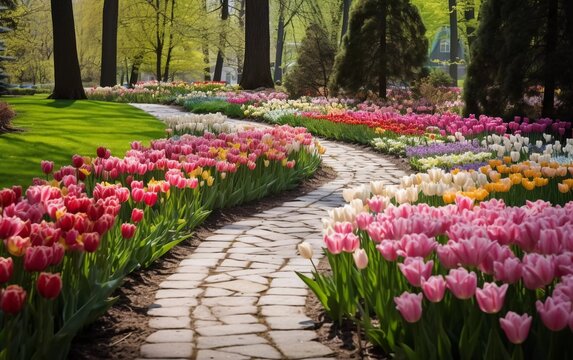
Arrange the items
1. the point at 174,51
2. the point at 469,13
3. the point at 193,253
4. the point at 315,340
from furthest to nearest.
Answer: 1. the point at 174,51
2. the point at 469,13
3. the point at 193,253
4. the point at 315,340

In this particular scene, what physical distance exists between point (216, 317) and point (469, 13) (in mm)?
31826

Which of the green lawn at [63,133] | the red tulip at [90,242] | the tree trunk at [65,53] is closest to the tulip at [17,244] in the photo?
the red tulip at [90,242]

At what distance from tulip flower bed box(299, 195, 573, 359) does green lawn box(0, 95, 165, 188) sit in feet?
19.2

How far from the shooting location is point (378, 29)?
20.0 meters

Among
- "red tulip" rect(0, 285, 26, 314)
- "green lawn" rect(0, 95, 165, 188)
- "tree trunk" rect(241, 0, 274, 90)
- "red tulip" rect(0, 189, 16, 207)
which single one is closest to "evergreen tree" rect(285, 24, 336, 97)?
"tree trunk" rect(241, 0, 274, 90)

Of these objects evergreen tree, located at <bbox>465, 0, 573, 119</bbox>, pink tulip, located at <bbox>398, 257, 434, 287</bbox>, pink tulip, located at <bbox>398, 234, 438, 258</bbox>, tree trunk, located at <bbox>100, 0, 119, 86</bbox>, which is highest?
tree trunk, located at <bbox>100, 0, 119, 86</bbox>

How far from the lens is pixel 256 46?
26.4 metres

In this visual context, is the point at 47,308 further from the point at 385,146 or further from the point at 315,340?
the point at 385,146

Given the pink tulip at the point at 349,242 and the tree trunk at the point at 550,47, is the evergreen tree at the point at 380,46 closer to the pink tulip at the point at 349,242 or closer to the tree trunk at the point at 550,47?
the tree trunk at the point at 550,47

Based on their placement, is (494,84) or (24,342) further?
(494,84)

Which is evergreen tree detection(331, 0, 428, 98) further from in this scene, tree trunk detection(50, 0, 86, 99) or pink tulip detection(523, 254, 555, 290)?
pink tulip detection(523, 254, 555, 290)

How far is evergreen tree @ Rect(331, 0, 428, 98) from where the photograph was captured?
20.1 m

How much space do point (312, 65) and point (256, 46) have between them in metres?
3.29

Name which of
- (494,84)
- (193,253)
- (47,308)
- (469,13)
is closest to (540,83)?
(494,84)
